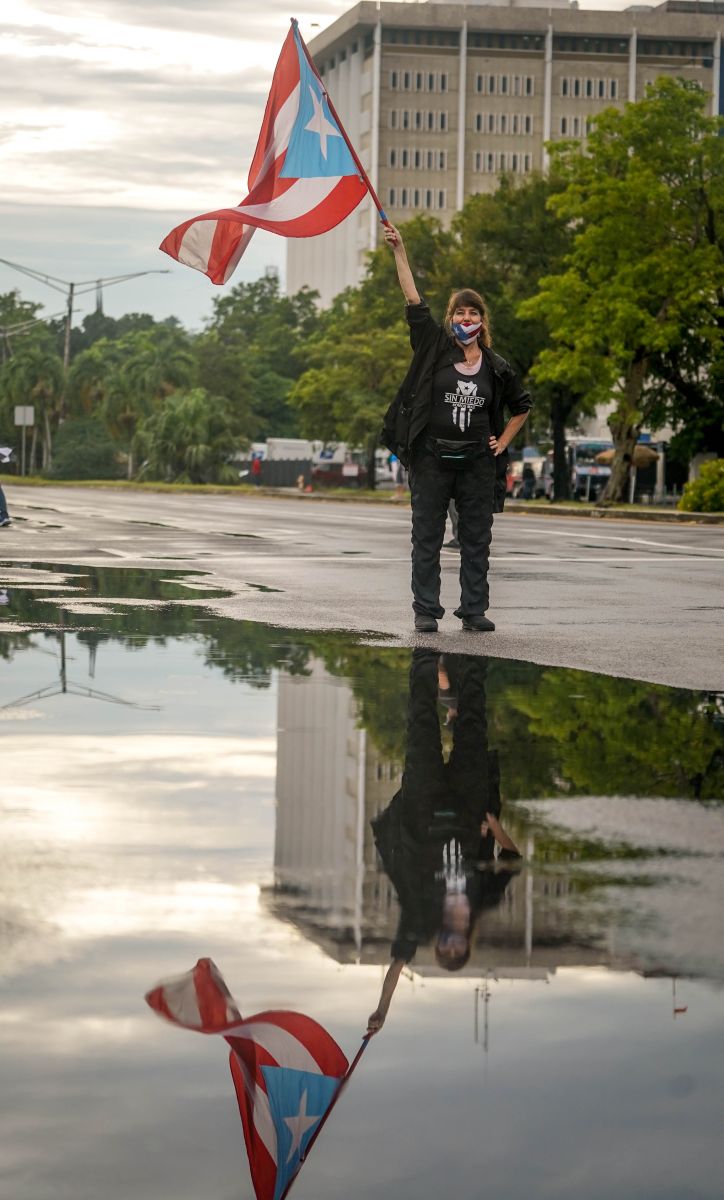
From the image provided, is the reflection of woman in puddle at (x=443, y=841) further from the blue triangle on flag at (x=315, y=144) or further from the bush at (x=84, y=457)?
the bush at (x=84, y=457)

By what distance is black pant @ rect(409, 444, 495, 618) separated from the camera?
38.2ft

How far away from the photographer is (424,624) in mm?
11758

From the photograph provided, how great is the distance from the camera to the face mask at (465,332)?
11.2 m

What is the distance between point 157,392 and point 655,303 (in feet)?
138

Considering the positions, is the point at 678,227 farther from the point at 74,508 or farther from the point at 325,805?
the point at 325,805

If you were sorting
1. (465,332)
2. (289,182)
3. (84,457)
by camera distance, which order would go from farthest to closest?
1. (84,457)
2. (289,182)
3. (465,332)

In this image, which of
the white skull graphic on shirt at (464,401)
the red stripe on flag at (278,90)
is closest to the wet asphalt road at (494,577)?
the white skull graphic on shirt at (464,401)

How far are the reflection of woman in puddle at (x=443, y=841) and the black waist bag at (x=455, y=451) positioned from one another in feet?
11.6

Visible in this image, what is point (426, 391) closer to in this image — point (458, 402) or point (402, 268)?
point (458, 402)

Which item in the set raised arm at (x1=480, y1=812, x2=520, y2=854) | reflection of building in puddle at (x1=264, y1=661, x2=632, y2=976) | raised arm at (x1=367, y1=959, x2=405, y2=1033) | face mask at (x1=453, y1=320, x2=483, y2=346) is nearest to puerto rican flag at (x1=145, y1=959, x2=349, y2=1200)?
raised arm at (x1=367, y1=959, x2=405, y2=1033)

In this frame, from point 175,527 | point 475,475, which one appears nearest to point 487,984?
point 475,475

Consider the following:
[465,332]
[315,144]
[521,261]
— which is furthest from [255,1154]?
[521,261]

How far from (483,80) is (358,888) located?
171 meters

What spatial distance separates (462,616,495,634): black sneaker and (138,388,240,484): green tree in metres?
69.4
